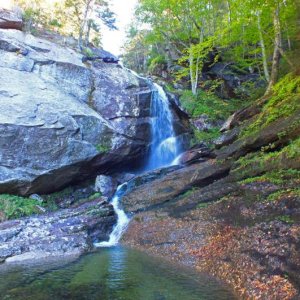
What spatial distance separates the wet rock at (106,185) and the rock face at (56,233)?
2.23m

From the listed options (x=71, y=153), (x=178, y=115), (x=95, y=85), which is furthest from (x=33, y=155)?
(x=178, y=115)

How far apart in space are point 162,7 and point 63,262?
20078mm

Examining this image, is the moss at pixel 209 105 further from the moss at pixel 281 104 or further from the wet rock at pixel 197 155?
the moss at pixel 281 104

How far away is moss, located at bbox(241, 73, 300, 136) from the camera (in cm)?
1311

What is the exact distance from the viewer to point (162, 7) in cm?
2427

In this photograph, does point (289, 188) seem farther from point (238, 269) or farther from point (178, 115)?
point (178, 115)

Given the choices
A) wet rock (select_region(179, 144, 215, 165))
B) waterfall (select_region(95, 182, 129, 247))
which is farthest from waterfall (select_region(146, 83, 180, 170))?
waterfall (select_region(95, 182, 129, 247))

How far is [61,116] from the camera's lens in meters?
16.8

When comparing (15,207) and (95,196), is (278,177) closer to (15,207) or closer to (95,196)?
(95,196)

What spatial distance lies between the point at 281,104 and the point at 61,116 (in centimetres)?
1039

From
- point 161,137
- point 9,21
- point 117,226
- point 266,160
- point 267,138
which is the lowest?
point 117,226

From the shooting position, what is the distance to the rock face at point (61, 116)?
1584 cm

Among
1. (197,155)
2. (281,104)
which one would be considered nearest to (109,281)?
(281,104)

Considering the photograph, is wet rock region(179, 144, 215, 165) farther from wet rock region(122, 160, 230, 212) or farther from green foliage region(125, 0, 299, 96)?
green foliage region(125, 0, 299, 96)
